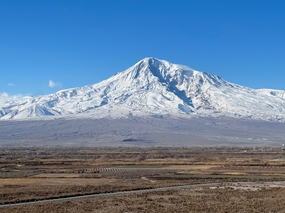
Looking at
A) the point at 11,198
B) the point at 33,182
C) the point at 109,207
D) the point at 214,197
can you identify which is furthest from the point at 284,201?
the point at 33,182

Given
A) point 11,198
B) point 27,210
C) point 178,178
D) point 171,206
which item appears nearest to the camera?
point 27,210

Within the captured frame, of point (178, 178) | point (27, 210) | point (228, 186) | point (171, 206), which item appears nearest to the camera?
point (27, 210)

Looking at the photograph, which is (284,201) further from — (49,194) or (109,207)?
(49,194)

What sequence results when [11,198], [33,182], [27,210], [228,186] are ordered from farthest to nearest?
[33,182]
[228,186]
[11,198]
[27,210]

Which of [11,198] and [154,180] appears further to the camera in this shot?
[154,180]

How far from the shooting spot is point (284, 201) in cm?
3222

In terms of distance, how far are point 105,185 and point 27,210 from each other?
1443cm

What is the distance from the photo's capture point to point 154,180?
4822 centimetres

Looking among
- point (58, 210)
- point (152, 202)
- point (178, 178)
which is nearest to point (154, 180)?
point (178, 178)

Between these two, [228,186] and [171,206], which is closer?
[171,206]

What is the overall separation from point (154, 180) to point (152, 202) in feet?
52.9

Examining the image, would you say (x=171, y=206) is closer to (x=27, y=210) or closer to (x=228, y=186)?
(x=27, y=210)

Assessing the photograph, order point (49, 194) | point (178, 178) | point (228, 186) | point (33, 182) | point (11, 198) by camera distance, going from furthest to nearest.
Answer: point (178, 178) < point (33, 182) < point (228, 186) < point (49, 194) < point (11, 198)

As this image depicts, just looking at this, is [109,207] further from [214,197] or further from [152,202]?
[214,197]
